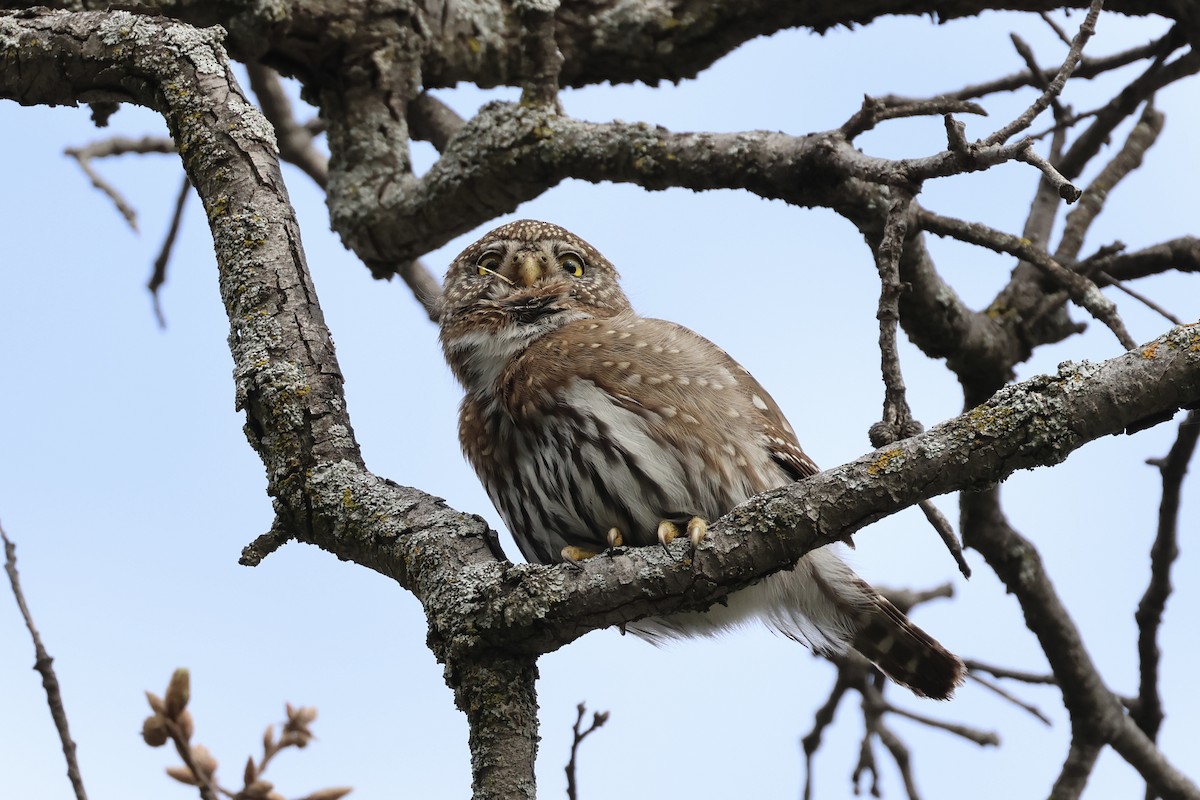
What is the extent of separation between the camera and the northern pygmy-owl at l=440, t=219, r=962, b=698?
3.20 m

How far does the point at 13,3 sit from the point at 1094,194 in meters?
3.64

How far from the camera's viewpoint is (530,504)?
3.40 metres

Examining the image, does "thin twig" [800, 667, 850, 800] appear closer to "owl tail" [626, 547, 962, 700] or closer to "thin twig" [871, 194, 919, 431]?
"owl tail" [626, 547, 962, 700]

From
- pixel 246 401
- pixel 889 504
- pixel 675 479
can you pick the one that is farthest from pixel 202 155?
pixel 889 504

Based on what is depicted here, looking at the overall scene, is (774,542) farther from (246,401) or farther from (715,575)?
(246,401)

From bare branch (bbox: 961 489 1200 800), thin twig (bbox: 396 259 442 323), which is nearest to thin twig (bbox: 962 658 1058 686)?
bare branch (bbox: 961 489 1200 800)

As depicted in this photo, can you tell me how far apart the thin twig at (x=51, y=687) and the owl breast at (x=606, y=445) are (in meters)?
1.27

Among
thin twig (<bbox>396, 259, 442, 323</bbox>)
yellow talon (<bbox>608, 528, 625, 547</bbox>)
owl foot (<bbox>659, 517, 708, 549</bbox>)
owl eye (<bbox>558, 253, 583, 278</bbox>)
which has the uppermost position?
thin twig (<bbox>396, 259, 442, 323</bbox>)

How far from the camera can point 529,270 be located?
4.04 meters

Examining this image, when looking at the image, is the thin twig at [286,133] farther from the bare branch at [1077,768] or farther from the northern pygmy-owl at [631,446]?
the bare branch at [1077,768]

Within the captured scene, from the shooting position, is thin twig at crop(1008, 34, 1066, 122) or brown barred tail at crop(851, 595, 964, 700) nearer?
brown barred tail at crop(851, 595, 964, 700)

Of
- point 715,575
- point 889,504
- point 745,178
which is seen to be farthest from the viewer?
point 745,178

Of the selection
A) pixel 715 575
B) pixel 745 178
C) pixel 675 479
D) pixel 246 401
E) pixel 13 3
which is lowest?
pixel 715 575

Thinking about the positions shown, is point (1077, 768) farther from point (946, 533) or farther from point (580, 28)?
point (580, 28)
